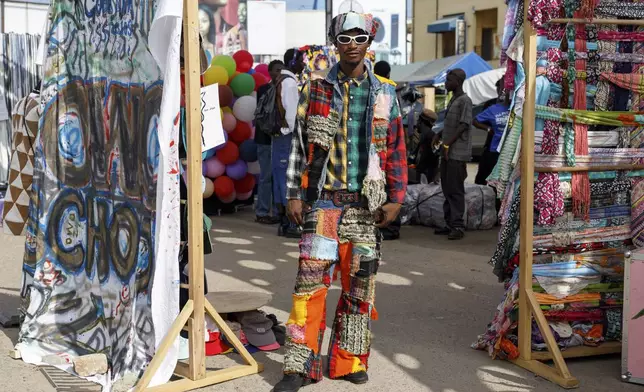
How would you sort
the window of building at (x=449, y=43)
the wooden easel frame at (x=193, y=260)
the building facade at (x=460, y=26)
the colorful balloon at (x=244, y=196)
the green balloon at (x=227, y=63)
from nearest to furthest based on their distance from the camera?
1. the wooden easel frame at (x=193, y=260)
2. the green balloon at (x=227, y=63)
3. the colorful balloon at (x=244, y=196)
4. the building facade at (x=460, y=26)
5. the window of building at (x=449, y=43)

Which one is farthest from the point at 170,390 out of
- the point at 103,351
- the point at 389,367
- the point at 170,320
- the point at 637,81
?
the point at 637,81

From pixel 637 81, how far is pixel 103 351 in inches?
152

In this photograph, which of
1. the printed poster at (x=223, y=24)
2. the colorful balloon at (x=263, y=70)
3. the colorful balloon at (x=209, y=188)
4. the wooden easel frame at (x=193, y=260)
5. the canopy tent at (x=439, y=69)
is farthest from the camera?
the printed poster at (x=223, y=24)

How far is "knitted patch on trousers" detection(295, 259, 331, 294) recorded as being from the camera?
501 cm

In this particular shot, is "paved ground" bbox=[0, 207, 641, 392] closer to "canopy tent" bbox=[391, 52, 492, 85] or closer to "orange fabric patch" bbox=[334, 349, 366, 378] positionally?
"orange fabric patch" bbox=[334, 349, 366, 378]

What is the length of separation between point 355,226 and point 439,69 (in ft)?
77.5

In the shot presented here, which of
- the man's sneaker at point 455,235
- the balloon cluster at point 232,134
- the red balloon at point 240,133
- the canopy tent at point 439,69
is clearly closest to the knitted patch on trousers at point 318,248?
the man's sneaker at point 455,235

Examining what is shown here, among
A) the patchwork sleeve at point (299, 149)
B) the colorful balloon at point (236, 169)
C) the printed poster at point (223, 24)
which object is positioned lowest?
the colorful balloon at point (236, 169)

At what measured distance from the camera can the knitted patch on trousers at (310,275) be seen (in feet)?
16.4

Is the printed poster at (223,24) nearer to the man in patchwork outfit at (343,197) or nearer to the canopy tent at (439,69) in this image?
the canopy tent at (439,69)

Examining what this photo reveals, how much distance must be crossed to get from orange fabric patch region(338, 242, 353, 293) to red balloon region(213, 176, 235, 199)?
7109mm

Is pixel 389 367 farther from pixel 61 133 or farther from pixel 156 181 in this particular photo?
pixel 61 133

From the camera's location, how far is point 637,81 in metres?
5.63

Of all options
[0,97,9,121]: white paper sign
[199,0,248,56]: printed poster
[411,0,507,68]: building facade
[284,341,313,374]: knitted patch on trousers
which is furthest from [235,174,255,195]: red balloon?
[411,0,507,68]: building facade
